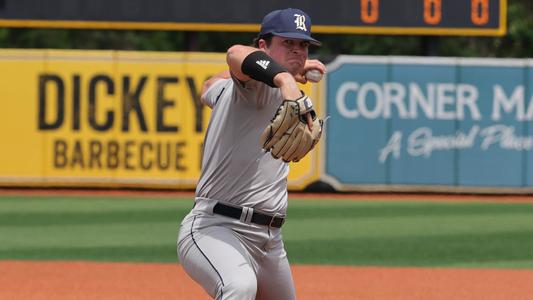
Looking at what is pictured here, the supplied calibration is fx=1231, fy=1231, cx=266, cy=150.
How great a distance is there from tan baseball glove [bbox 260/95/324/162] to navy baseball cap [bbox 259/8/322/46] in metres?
0.32

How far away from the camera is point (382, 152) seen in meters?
17.3

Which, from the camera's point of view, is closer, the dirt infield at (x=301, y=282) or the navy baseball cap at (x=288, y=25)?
the navy baseball cap at (x=288, y=25)

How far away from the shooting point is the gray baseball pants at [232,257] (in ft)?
15.8

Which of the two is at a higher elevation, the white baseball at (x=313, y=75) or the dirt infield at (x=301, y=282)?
the white baseball at (x=313, y=75)

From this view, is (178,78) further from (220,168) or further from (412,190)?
(220,168)

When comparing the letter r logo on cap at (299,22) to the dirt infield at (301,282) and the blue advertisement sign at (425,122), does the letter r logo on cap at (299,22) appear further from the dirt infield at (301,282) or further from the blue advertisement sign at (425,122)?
the blue advertisement sign at (425,122)

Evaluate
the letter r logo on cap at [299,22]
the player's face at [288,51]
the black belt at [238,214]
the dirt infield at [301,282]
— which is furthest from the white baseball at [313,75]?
the dirt infield at [301,282]

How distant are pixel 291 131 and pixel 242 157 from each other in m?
0.44

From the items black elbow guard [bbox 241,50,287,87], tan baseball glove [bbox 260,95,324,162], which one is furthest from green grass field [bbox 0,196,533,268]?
black elbow guard [bbox 241,50,287,87]

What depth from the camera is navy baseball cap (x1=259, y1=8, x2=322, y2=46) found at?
479cm

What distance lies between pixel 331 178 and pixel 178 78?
255cm

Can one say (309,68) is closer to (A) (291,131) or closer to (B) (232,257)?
(A) (291,131)

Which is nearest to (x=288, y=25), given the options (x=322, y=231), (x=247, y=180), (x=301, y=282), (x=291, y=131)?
(x=291, y=131)

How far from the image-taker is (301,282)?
919 centimetres
